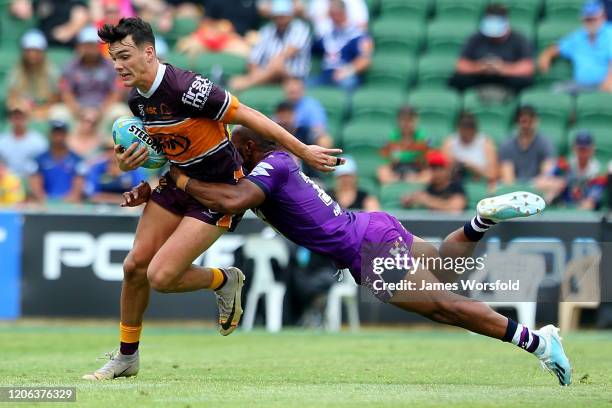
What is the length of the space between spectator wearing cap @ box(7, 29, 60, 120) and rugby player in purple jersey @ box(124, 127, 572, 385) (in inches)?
358

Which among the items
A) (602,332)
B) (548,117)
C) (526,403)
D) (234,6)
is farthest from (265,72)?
(526,403)

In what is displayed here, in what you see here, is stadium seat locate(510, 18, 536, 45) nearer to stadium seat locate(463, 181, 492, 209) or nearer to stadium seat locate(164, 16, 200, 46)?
stadium seat locate(463, 181, 492, 209)

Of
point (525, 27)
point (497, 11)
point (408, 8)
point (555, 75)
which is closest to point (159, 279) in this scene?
point (497, 11)

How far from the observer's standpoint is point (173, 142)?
8.20 metres

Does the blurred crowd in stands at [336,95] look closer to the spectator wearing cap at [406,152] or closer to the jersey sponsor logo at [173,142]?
the spectator wearing cap at [406,152]

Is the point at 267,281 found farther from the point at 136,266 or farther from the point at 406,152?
the point at 136,266

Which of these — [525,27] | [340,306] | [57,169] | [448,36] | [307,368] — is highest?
[525,27]

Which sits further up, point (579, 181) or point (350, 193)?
point (579, 181)

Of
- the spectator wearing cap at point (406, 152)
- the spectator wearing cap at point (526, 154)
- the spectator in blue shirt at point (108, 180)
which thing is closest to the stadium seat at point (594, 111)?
the spectator wearing cap at point (526, 154)

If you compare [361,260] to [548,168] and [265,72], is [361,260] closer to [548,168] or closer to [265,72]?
[548,168]

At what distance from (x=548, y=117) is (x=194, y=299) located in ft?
18.2

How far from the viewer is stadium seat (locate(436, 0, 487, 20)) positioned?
58.5ft

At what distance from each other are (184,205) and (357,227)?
1.23 metres

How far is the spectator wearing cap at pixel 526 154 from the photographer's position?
14.9 meters
